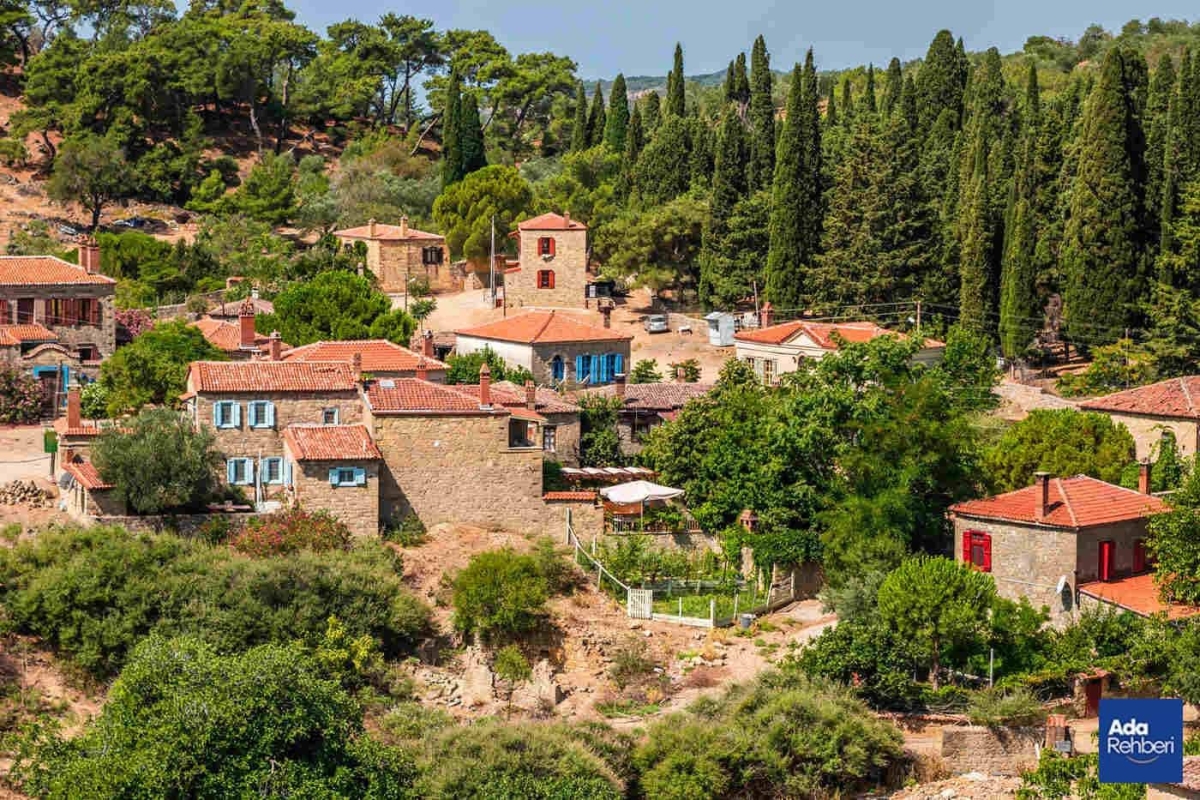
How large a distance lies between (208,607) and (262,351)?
54.4ft

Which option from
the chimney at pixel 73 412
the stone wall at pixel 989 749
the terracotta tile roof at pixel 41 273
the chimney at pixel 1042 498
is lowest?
the stone wall at pixel 989 749

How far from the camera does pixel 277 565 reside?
4403 centimetres

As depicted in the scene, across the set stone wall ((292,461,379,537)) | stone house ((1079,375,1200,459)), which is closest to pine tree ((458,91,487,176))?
stone house ((1079,375,1200,459))

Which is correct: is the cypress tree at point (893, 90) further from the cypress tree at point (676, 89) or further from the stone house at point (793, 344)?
the stone house at point (793, 344)

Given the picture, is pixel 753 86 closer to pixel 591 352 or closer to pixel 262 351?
pixel 591 352

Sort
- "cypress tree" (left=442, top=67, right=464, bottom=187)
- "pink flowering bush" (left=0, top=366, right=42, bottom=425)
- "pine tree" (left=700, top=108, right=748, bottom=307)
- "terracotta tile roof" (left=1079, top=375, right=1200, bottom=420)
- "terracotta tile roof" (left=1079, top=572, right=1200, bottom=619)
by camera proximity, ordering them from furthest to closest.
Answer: "cypress tree" (left=442, top=67, right=464, bottom=187) < "pine tree" (left=700, top=108, right=748, bottom=307) < "pink flowering bush" (left=0, top=366, right=42, bottom=425) < "terracotta tile roof" (left=1079, top=375, right=1200, bottom=420) < "terracotta tile roof" (left=1079, top=572, right=1200, bottom=619)

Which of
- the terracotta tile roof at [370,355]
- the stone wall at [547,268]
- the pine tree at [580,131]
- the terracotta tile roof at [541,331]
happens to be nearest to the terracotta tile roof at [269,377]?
the terracotta tile roof at [370,355]

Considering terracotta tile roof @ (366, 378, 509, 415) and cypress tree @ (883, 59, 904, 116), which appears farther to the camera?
cypress tree @ (883, 59, 904, 116)

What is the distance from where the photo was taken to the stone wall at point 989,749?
135ft

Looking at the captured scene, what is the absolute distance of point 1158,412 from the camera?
53.2 metres

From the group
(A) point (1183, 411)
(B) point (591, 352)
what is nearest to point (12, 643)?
(B) point (591, 352)

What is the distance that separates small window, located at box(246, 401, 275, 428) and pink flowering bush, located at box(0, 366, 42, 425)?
9.99 meters

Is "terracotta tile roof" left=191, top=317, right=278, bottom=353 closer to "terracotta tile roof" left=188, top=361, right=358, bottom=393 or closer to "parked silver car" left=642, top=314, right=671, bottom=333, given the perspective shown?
"terracotta tile roof" left=188, top=361, right=358, bottom=393

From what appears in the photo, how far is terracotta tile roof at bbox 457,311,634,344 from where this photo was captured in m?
61.9
